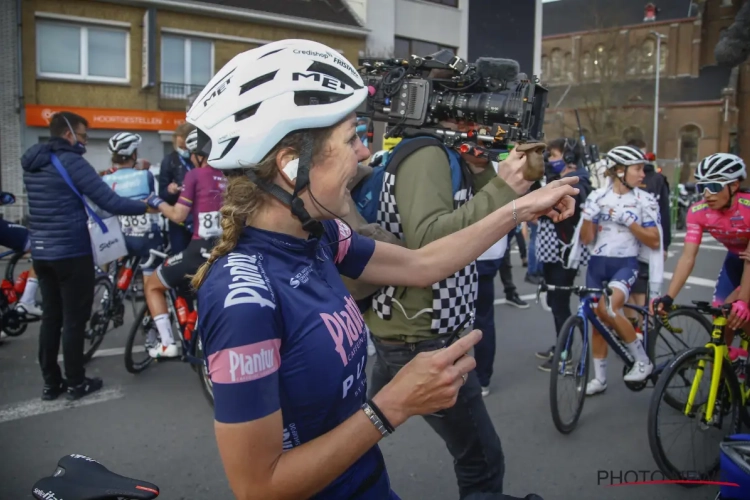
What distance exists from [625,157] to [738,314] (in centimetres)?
176

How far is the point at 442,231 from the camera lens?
237cm

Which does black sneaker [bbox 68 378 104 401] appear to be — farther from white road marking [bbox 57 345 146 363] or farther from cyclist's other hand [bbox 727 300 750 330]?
cyclist's other hand [bbox 727 300 750 330]

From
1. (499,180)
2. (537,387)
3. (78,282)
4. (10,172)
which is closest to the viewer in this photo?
(499,180)

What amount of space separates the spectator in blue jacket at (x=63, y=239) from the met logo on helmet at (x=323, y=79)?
3.76 metres

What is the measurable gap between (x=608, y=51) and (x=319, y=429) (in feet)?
183

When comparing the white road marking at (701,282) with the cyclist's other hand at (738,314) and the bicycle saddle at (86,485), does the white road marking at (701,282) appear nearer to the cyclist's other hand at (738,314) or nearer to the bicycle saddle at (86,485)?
the cyclist's other hand at (738,314)

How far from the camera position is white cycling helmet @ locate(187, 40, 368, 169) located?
1.53m

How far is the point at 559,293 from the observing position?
18.8ft

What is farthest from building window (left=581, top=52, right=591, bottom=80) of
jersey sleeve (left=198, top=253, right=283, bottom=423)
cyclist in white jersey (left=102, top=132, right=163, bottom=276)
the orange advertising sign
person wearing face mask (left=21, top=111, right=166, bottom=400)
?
jersey sleeve (left=198, top=253, right=283, bottom=423)

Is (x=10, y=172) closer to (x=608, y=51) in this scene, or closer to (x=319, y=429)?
(x=319, y=429)

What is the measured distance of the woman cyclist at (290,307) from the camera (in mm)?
1312

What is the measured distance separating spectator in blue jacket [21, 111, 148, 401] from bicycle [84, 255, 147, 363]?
40.0 inches

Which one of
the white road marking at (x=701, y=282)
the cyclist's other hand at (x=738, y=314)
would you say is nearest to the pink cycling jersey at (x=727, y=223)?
the cyclist's other hand at (x=738, y=314)

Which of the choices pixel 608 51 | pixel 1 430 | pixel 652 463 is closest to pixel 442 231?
pixel 652 463
